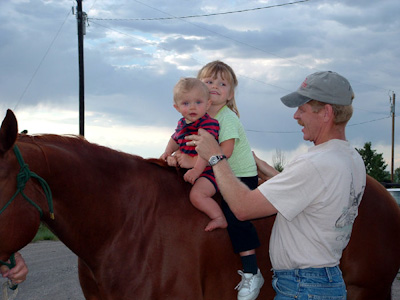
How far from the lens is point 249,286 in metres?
3.26

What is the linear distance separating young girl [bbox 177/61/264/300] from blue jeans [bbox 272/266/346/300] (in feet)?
1.48

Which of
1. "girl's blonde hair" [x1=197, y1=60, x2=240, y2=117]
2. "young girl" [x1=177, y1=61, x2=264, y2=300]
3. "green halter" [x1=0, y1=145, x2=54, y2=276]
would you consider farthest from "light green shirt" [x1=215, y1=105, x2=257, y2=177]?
"green halter" [x1=0, y1=145, x2=54, y2=276]

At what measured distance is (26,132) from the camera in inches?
Result: 121

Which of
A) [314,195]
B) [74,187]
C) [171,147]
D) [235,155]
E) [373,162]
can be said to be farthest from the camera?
[373,162]

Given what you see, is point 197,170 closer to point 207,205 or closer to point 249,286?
point 207,205

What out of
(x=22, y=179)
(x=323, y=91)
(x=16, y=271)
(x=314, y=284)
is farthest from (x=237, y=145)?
(x=16, y=271)

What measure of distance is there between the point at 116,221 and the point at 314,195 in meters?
1.27

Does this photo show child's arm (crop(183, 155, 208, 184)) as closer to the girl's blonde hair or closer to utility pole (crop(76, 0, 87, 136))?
the girl's blonde hair

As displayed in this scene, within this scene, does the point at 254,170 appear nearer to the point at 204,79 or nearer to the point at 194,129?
the point at 194,129

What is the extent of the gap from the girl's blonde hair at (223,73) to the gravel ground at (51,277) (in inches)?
166

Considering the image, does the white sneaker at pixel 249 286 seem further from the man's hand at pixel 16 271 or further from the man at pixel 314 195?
the man's hand at pixel 16 271

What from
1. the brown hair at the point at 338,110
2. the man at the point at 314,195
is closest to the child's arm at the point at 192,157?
A: the man at the point at 314,195

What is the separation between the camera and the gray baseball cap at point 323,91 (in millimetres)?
2807

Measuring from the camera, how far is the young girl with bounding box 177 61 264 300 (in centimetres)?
328
